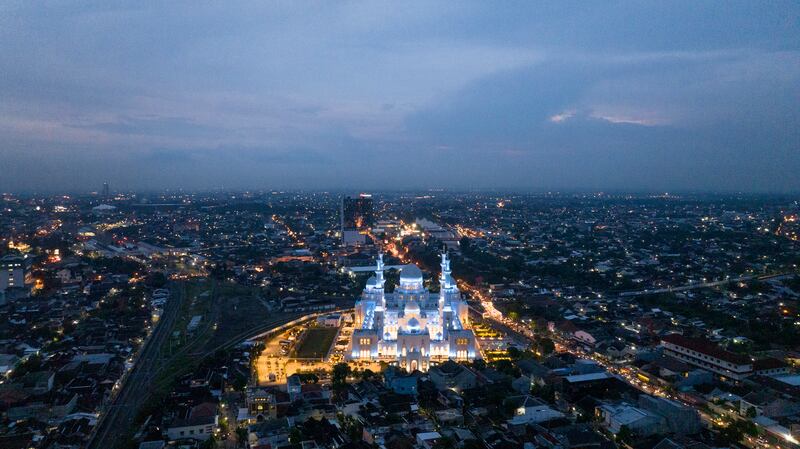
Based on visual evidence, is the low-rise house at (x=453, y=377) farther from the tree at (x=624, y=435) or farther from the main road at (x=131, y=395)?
the main road at (x=131, y=395)

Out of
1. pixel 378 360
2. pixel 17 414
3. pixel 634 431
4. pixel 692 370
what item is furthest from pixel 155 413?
pixel 692 370

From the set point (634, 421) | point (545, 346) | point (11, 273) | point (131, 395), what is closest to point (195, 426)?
point (131, 395)

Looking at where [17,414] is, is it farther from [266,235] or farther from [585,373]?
[266,235]

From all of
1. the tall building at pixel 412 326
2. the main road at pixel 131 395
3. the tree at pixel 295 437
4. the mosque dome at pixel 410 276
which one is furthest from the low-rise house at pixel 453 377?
the main road at pixel 131 395

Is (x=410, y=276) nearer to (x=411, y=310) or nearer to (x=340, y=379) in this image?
(x=411, y=310)

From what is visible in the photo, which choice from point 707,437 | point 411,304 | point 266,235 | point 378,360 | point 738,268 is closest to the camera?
point 707,437

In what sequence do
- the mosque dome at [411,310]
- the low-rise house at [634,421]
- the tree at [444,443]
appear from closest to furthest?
1. the tree at [444,443]
2. the low-rise house at [634,421]
3. the mosque dome at [411,310]

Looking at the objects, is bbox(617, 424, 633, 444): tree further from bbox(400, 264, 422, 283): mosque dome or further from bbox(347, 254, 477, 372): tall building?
bbox(400, 264, 422, 283): mosque dome
